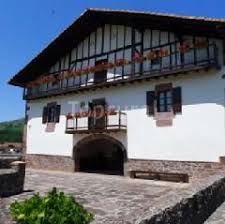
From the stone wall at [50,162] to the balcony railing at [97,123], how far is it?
2.15m

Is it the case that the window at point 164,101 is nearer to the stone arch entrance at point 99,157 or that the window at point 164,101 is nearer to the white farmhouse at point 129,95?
the white farmhouse at point 129,95

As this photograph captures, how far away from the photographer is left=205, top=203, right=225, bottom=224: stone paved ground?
7087mm

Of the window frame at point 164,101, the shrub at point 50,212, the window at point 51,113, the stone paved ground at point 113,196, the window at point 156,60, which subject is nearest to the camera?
the shrub at point 50,212

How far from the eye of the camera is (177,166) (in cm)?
1487

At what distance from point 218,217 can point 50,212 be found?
5267mm

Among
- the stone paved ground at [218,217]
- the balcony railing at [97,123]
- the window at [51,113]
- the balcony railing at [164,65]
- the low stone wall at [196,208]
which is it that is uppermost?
the balcony railing at [164,65]

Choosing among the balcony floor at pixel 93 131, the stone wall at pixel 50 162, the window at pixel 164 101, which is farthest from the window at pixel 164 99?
the stone wall at pixel 50 162

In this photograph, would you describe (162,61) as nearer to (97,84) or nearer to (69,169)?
(97,84)

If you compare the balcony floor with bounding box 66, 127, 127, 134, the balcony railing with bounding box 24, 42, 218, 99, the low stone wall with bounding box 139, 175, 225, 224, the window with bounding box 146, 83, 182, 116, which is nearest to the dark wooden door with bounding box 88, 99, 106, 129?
the balcony floor with bounding box 66, 127, 127, 134

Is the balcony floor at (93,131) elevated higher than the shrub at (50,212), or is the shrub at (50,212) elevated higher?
the balcony floor at (93,131)

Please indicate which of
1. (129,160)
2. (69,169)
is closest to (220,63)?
(129,160)

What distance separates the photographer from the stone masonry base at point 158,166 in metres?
14.0

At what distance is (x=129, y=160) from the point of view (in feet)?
54.3

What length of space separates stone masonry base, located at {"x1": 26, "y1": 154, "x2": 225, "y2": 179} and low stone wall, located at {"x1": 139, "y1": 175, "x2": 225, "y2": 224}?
472 cm
